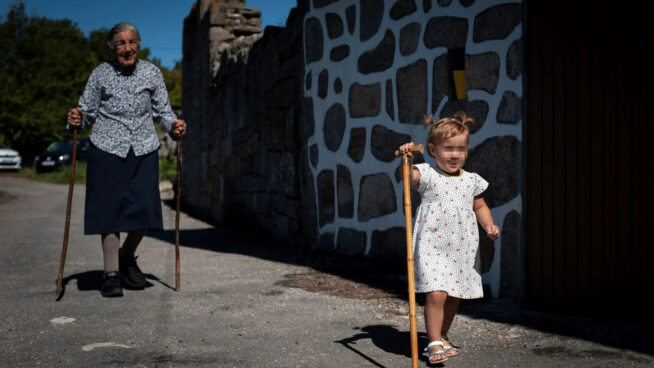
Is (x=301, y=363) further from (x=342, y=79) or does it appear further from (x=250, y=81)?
(x=250, y=81)

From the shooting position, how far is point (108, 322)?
3676 mm

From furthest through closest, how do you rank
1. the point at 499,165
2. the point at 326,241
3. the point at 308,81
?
the point at 308,81 < the point at 326,241 < the point at 499,165

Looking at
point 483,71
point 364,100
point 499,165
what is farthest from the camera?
point 364,100

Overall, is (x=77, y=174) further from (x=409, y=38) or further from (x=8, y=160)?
(x=409, y=38)

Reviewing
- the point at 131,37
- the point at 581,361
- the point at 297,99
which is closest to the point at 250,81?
the point at 297,99

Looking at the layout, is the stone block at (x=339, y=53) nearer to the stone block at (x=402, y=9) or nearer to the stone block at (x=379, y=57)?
the stone block at (x=379, y=57)

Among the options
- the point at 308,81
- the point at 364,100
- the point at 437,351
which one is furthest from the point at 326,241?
the point at 437,351

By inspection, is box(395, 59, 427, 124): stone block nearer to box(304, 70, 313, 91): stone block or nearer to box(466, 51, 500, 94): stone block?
box(466, 51, 500, 94): stone block

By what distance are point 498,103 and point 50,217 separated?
813cm

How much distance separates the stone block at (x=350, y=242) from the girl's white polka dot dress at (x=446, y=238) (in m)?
2.56

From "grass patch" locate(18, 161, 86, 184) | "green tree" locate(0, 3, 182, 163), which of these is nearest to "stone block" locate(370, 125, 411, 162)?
"grass patch" locate(18, 161, 86, 184)

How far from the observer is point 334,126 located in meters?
5.96

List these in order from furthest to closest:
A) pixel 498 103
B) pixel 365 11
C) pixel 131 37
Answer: pixel 365 11 < pixel 131 37 < pixel 498 103

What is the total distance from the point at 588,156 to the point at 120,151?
280 centimetres
